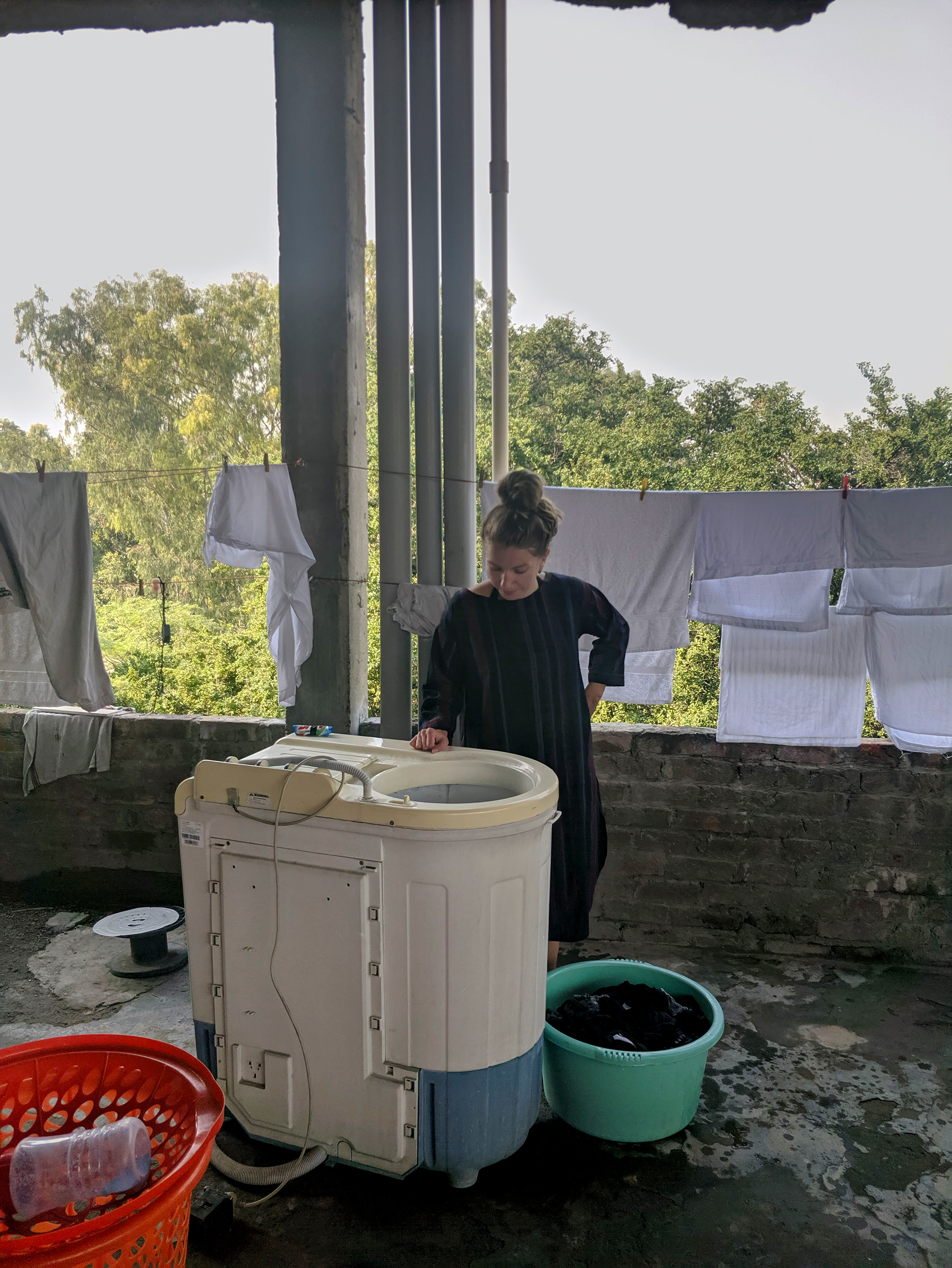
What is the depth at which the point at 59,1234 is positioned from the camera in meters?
1.07

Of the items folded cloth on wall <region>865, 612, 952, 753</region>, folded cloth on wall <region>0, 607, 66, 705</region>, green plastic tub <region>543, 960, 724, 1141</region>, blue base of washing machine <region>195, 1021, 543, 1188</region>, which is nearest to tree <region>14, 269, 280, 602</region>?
folded cloth on wall <region>0, 607, 66, 705</region>

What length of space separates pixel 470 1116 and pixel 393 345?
2.41 meters

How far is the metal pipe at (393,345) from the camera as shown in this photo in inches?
108

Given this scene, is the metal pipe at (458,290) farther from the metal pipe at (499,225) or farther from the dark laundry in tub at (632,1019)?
the dark laundry in tub at (632,1019)

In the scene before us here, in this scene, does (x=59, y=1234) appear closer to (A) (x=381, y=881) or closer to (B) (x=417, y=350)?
(A) (x=381, y=881)

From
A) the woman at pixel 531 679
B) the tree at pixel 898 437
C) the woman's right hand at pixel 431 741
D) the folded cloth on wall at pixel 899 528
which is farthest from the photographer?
the tree at pixel 898 437

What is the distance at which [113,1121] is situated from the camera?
1.46m

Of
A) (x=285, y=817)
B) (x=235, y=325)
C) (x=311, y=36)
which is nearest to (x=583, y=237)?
(x=235, y=325)

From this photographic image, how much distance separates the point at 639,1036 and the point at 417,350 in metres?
2.35

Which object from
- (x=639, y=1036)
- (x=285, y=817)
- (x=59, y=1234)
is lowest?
(x=639, y=1036)

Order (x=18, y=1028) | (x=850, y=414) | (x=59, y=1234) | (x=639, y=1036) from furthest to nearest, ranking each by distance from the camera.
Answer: (x=850, y=414)
(x=18, y=1028)
(x=639, y=1036)
(x=59, y=1234)

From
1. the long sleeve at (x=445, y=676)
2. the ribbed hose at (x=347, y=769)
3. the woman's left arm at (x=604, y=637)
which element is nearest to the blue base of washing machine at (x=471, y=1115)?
the ribbed hose at (x=347, y=769)

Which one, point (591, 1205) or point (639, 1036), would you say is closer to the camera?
point (591, 1205)

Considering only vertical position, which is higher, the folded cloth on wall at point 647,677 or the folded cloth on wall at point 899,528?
the folded cloth on wall at point 899,528
